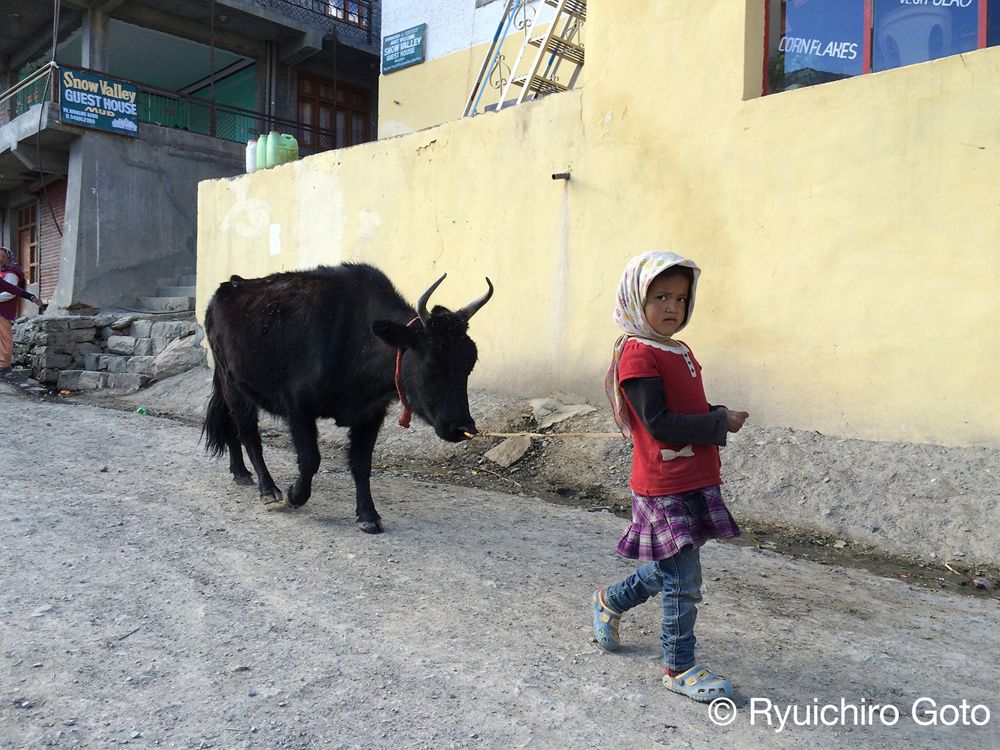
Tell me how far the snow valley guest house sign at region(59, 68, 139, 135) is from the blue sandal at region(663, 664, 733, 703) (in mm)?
14416

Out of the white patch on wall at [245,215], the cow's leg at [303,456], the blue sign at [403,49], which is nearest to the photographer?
the cow's leg at [303,456]

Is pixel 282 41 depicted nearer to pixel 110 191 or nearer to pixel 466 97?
pixel 110 191

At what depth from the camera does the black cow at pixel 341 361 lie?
3.79 metres

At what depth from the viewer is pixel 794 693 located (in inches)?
94.3

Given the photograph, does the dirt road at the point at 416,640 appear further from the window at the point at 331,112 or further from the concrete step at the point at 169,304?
the window at the point at 331,112

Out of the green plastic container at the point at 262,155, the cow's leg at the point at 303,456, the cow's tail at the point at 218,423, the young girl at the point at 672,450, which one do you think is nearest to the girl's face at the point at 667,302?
the young girl at the point at 672,450

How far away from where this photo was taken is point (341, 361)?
4.26 metres

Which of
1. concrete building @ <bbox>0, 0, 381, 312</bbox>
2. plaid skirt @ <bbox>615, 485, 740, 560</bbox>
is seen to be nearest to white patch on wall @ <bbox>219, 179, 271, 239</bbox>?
concrete building @ <bbox>0, 0, 381, 312</bbox>

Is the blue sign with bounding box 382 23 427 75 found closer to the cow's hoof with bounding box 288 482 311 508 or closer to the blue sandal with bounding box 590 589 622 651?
the cow's hoof with bounding box 288 482 311 508

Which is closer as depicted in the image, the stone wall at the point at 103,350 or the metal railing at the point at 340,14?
the stone wall at the point at 103,350

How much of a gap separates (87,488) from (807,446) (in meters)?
4.48

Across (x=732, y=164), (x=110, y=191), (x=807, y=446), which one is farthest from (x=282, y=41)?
(x=807, y=446)

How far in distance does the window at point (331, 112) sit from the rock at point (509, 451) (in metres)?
12.6

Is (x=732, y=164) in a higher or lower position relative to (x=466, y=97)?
lower
